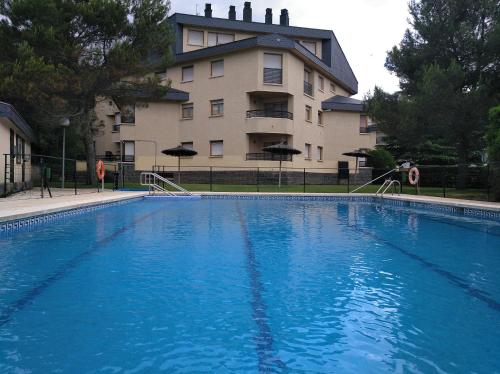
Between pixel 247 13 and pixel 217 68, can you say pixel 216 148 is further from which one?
pixel 247 13

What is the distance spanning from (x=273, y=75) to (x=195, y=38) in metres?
9.15

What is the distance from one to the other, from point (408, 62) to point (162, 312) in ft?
73.0

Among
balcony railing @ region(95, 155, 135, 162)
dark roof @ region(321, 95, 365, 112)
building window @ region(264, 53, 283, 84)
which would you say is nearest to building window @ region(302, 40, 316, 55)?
dark roof @ region(321, 95, 365, 112)

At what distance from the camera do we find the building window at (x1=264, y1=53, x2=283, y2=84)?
28500 mm

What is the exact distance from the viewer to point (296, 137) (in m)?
29.4

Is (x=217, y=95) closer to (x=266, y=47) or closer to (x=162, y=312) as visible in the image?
(x=266, y=47)

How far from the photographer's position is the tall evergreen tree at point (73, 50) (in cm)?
1844

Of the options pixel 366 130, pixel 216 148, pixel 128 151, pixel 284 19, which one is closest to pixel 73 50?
pixel 216 148

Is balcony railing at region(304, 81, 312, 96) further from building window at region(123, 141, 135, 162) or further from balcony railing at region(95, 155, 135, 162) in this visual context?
balcony railing at region(95, 155, 135, 162)

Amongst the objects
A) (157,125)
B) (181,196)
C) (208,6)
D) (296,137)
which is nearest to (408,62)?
(296,137)

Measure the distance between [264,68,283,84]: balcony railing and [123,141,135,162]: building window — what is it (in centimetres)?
1109

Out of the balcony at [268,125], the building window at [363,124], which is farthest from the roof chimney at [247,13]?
the balcony at [268,125]

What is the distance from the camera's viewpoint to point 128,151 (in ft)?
105

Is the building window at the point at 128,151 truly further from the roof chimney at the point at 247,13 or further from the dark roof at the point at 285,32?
the roof chimney at the point at 247,13
